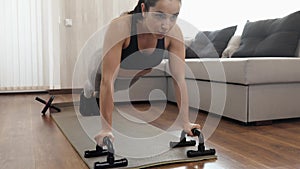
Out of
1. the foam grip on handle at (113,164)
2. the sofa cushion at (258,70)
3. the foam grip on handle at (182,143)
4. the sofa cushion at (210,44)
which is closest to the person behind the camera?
the foam grip on handle at (113,164)

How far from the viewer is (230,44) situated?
3.32 meters

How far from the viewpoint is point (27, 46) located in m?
4.43

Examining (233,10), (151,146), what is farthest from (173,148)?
(233,10)

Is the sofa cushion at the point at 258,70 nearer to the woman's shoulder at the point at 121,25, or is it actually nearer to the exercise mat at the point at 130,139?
the exercise mat at the point at 130,139

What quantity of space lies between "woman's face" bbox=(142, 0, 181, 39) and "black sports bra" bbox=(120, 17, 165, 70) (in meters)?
0.11

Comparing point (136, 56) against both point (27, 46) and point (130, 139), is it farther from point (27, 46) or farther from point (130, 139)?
point (27, 46)

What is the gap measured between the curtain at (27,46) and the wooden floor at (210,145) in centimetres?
194

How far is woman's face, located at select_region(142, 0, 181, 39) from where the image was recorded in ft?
4.50

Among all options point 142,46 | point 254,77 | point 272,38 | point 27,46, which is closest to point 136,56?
point 142,46

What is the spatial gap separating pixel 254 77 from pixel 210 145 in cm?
65

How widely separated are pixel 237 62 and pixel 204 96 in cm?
60

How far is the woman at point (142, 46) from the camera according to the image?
139 cm

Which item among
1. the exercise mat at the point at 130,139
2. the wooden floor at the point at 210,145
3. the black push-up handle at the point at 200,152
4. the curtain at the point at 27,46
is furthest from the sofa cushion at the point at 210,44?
the curtain at the point at 27,46

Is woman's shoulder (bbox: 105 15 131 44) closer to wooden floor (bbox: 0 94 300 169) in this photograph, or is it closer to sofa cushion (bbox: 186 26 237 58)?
wooden floor (bbox: 0 94 300 169)
